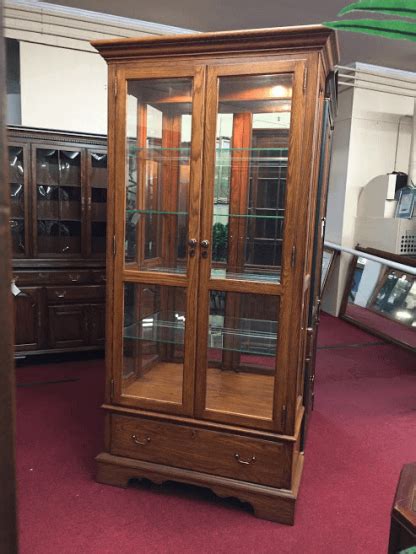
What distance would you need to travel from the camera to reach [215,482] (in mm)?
2109

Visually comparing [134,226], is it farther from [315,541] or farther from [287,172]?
[315,541]

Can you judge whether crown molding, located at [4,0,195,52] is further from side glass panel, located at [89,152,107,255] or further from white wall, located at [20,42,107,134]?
side glass panel, located at [89,152,107,255]

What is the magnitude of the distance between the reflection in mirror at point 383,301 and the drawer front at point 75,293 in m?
3.09

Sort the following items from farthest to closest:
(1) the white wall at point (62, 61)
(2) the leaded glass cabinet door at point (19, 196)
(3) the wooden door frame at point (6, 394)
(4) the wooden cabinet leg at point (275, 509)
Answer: (1) the white wall at point (62, 61)
(2) the leaded glass cabinet door at point (19, 196)
(4) the wooden cabinet leg at point (275, 509)
(3) the wooden door frame at point (6, 394)

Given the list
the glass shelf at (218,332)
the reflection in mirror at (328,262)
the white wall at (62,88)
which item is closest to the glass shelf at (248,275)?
the glass shelf at (218,332)

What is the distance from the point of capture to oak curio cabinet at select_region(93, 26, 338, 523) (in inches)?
75.0

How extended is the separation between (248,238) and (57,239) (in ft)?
7.98

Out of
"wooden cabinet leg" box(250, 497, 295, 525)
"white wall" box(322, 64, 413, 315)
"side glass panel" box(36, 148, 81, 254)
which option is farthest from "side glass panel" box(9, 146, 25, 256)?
"white wall" box(322, 64, 413, 315)

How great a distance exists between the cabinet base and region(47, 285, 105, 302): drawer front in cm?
191

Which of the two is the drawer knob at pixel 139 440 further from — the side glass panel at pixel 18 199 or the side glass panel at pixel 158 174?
the side glass panel at pixel 18 199

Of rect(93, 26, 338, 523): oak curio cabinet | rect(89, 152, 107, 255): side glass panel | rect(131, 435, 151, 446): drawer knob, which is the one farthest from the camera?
rect(89, 152, 107, 255): side glass panel

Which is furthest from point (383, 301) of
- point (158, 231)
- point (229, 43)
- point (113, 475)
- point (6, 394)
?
point (6, 394)

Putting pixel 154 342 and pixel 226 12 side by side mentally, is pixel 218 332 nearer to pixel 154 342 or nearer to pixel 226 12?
pixel 154 342

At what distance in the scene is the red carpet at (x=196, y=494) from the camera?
1915 mm
